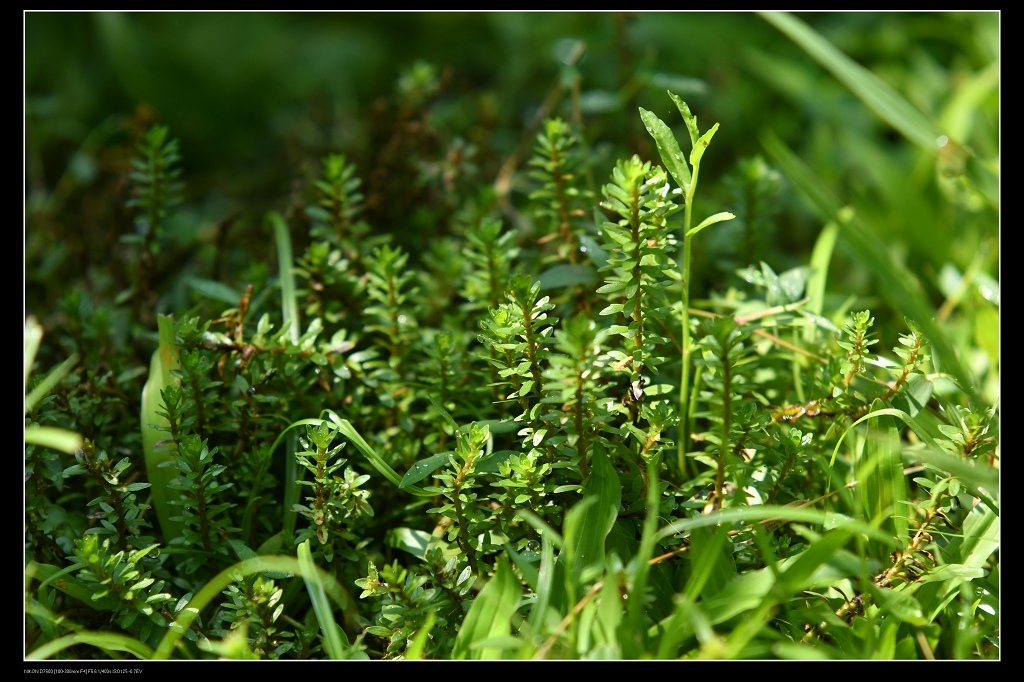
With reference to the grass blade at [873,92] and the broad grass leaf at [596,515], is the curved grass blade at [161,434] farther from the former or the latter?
the grass blade at [873,92]

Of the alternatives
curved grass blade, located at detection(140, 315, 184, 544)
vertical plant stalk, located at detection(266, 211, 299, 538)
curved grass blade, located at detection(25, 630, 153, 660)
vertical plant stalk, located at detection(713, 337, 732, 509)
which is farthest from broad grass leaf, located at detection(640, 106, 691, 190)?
curved grass blade, located at detection(25, 630, 153, 660)

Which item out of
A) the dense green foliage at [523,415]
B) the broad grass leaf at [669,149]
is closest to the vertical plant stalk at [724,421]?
the dense green foliage at [523,415]

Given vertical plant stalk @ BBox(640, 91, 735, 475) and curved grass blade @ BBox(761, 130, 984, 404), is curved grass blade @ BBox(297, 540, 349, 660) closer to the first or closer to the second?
vertical plant stalk @ BBox(640, 91, 735, 475)

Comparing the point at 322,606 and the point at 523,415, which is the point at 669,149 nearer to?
the point at 523,415

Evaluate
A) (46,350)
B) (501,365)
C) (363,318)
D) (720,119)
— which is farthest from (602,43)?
(46,350)

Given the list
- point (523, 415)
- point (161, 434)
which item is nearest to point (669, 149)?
point (523, 415)
